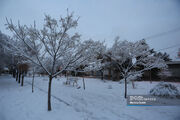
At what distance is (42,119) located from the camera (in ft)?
11.8

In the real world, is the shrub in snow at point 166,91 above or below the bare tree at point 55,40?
below

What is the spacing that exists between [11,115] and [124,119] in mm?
5171

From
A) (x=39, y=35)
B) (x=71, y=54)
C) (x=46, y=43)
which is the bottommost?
(x=71, y=54)

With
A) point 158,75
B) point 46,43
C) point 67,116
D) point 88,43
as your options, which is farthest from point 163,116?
point 158,75

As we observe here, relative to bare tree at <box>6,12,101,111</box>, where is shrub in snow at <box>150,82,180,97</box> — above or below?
below

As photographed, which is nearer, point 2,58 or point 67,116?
point 67,116

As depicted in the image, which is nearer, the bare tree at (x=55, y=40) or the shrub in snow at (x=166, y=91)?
the bare tree at (x=55, y=40)

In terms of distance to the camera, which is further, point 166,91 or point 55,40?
point 166,91

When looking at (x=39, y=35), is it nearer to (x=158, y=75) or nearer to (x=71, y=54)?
(x=71, y=54)

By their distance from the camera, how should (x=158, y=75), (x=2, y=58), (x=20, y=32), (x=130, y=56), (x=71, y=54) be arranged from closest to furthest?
1. (x=20, y=32)
2. (x=71, y=54)
3. (x=130, y=56)
4. (x=2, y=58)
5. (x=158, y=75)

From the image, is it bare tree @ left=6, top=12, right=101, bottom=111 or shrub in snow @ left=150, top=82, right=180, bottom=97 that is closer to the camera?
bare tree @ left=6, top=12, right=101, bottom=111

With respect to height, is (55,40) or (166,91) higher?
(55,40)

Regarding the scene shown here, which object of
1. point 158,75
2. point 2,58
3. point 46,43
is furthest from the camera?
point 158,75

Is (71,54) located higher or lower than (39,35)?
lower
